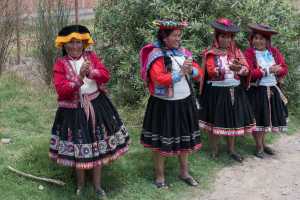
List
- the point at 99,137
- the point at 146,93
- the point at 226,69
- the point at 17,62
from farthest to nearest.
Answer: the point at 17,62
the point at 146,93
the point at 226,69
the point at 99,137

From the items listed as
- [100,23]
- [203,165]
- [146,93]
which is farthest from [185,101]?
[100,23]

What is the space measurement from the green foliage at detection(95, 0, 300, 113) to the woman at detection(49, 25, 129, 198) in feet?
6.93

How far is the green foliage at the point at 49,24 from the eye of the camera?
8.45 metres

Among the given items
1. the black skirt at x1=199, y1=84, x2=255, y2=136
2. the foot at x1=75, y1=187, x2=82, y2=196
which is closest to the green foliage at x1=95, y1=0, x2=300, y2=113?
the black skirt at x1=199, y1=84, x2=255, y2=136

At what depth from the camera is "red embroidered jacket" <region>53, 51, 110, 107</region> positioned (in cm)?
457

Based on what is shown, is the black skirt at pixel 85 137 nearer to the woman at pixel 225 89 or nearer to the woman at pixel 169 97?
the woman at pixel 169 97

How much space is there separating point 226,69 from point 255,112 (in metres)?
0.88

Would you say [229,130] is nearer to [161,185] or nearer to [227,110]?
[227,110]

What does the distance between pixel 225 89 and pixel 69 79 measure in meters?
2.08

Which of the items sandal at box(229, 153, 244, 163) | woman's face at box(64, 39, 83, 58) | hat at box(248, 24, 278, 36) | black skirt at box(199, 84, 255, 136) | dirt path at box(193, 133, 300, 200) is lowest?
dirt path at box(193, 133, 300, 200)

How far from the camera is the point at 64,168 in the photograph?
534 cm

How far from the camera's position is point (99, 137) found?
4.76m

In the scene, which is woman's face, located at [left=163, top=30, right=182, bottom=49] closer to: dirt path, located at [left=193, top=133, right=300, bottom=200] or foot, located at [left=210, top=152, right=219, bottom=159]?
dirt path, located at [left=193, top=133, right=300, bottom=200]

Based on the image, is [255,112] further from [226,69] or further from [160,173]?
[160,173]
